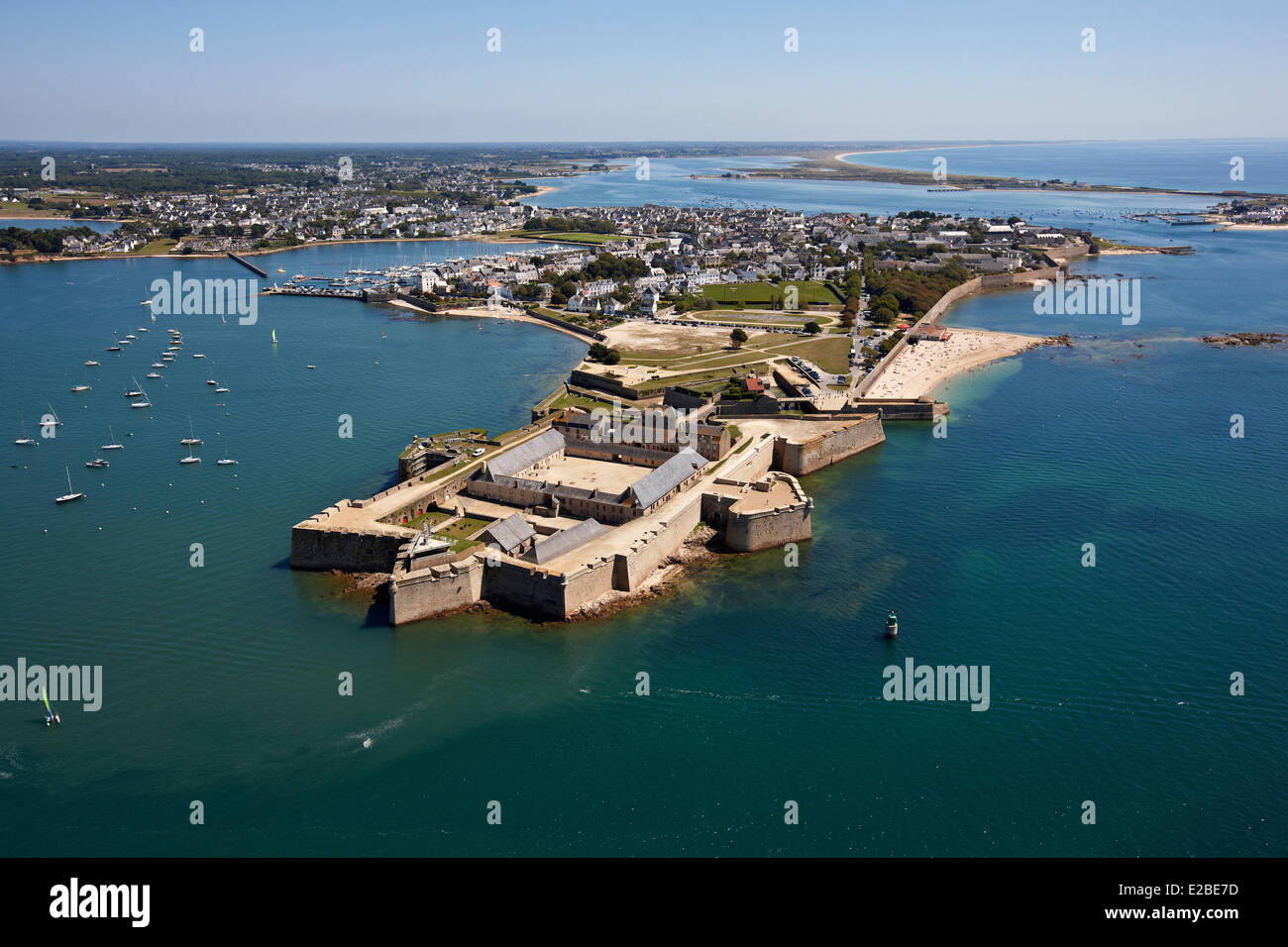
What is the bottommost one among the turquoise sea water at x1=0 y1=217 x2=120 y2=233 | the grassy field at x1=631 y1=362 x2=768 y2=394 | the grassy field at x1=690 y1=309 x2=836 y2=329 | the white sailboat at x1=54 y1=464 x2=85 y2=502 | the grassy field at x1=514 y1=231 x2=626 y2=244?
the white sailboat at x1=54 y1=464 x2=85 y2=502

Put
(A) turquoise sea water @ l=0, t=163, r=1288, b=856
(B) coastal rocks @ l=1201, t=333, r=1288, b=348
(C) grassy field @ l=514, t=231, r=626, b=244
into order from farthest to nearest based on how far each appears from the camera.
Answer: (C) grassy field @ l=514, t=231, r=626, b=244 → (B) coastal rocks @ l=1201, t=333, r=1288, b=348 → (A) turquoise sea water @ l=0, t=163, r=1288, b=856

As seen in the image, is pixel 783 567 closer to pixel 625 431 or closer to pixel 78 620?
pixel 625 431

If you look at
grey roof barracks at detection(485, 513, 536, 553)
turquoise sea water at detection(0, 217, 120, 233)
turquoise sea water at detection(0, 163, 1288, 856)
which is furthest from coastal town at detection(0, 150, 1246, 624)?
turquoise sea water at detection(0, 217, 120, 233)

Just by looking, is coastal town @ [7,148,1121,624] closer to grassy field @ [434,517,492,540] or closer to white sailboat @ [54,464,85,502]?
grassy field @ [434,517,492,540]

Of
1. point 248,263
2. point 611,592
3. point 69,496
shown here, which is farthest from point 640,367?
point 248,263

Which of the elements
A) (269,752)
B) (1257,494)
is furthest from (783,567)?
(1257,494)

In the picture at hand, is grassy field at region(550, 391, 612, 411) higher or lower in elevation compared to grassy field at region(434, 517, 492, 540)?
higher
